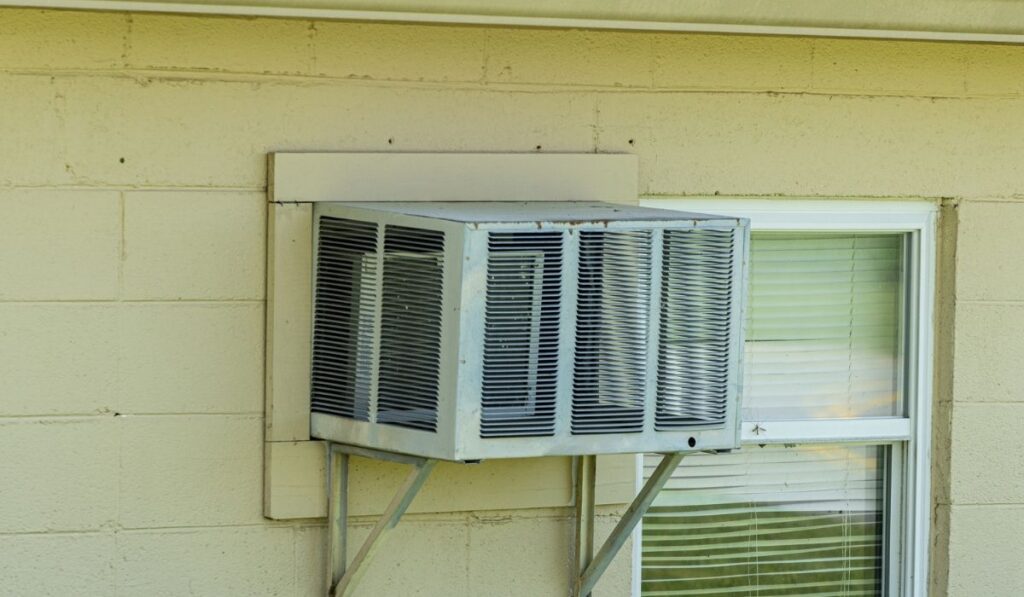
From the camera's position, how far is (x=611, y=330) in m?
3.51

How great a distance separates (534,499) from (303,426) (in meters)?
0.65

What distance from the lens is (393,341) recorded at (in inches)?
138

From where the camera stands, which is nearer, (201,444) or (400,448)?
(400,448)

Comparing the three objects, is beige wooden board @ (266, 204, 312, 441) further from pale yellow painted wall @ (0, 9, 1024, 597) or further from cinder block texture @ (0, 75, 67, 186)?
cinder block texture @ (0, 75, 67, 186)

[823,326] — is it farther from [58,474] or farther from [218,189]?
[58,474]

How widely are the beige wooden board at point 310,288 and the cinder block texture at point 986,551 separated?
1.07m

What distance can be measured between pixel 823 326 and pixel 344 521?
1469mm

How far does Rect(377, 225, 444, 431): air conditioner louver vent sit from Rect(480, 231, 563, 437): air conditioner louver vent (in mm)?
114

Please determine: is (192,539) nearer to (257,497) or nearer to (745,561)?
(257,497)

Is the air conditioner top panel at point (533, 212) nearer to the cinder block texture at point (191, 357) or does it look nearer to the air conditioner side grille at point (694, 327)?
the air conditioner side grille at point (694, 327)

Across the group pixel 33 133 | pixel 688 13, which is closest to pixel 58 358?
pixel 33 133

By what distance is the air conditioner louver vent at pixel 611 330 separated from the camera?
137 inches

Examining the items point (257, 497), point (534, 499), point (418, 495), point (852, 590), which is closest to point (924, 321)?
point (852, 590)

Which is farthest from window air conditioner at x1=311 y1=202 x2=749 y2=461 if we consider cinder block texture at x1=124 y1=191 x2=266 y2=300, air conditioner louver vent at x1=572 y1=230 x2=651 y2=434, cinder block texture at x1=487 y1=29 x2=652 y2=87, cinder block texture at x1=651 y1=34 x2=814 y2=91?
cinder block texture at x1=651 y1=34 x2=814 y2=91
